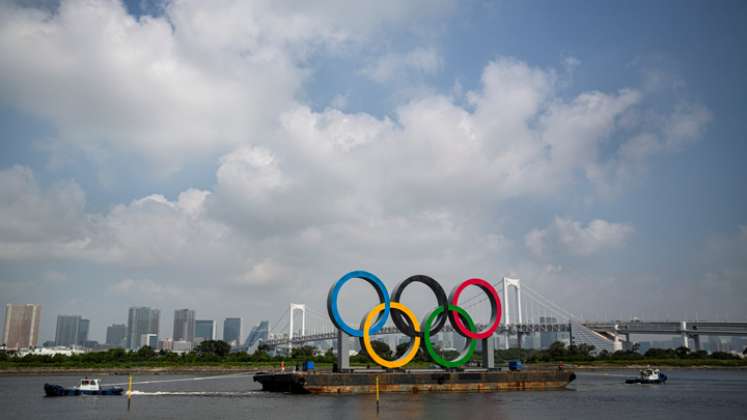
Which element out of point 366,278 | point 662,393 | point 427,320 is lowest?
point 662,393

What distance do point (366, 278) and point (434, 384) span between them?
8599 millimetres

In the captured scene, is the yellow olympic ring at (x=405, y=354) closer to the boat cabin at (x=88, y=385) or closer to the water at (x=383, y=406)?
the water at (x=383, y=406)

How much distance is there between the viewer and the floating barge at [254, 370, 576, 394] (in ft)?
129

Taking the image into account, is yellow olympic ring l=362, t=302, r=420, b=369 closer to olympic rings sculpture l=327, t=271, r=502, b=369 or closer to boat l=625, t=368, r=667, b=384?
olympic rings sculpture l=327, t=271, r=502, b=369

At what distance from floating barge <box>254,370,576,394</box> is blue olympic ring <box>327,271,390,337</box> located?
9.49 ft

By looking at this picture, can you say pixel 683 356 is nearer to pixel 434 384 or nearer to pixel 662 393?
pixel 662 393

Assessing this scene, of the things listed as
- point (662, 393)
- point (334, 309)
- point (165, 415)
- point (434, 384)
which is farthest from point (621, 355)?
point (165, 415)

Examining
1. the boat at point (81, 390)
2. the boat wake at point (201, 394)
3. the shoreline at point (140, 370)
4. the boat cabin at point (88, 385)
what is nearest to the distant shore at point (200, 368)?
the shoreline at point (140, 370)

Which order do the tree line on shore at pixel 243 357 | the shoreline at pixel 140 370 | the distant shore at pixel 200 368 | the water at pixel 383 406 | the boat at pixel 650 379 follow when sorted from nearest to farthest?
1. the water at pixel 383 406
2. the boat at pixel 650 379
3. the shoreline at pixel 140 370
4. the distant shore at pixel 200 368
5. the tree line on shore at pixel 243 357

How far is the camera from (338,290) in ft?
128

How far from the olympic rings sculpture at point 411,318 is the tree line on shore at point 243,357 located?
3371 centimetres

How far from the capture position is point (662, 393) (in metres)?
44.8

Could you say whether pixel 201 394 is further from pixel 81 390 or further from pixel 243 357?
pixel 243 357

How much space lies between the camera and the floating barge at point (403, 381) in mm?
39281
